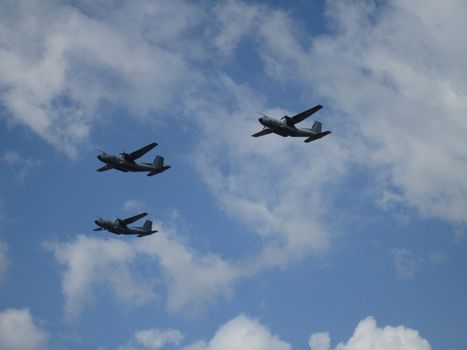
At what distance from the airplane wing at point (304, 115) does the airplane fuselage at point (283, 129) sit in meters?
0.97

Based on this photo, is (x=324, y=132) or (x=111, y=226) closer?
(x=324, y=132)

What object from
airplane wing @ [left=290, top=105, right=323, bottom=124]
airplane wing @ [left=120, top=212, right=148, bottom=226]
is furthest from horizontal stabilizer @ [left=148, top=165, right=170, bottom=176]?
airplane wing @ [left=290, top=105, right=323, bottom=124]

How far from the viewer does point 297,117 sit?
67.2 metres

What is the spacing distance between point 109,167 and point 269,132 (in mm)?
22180

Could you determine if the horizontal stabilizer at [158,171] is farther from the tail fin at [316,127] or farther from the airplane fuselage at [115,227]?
the tail fin at [316,127]

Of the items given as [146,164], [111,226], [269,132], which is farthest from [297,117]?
[111,226]

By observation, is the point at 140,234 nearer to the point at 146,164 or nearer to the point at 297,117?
the point at 146,164

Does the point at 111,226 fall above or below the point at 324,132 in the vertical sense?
below

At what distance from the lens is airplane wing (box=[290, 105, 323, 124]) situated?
65.5m

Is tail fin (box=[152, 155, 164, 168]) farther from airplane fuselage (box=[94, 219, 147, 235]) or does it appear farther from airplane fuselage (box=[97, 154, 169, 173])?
airplane fuselage (box=[94, 219, 147, 235])

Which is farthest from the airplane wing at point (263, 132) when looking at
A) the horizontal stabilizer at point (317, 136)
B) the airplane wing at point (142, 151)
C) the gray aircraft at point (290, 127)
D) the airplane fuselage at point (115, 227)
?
the airplane fuselage at point (115, 227)

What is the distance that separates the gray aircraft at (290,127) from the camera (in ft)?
215

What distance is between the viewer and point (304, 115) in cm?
6681

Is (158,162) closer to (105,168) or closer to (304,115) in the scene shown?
(105,168)
